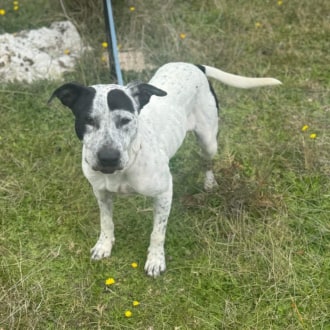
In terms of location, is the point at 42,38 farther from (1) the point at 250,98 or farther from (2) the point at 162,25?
(1) the point at 250,98

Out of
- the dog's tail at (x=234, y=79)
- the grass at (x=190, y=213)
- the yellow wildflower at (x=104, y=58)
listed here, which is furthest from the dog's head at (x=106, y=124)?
the yellow wildflower at (x=104, y=58)

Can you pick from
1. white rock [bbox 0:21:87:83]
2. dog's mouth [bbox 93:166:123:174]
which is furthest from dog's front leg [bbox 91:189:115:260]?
white rock [bbox 0:21:87:83]

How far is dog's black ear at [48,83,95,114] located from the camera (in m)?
2.86

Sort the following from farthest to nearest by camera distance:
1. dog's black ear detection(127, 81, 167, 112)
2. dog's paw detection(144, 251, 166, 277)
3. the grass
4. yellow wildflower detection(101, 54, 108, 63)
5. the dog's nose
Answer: yellow wildflower detection(101, 54, 108, 63) < dog's paw detection(144, 251, 166, 277) < the grass < dog's black ear detection(127, 81, 167, 112) < the dog's nose

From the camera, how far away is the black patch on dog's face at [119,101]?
278 cm

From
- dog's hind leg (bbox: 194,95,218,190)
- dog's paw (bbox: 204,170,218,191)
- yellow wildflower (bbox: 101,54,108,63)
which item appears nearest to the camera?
dog's hind leg (bbox: 194,95,218,190)

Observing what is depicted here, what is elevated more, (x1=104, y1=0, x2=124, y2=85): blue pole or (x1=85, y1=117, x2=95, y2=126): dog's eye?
(x1=85, y1=117, x2=95, y2=126): dog's eye

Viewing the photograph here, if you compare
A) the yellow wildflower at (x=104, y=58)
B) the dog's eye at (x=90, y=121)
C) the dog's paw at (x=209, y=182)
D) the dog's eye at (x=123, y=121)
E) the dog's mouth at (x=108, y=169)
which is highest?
the dog's eye at (x=90, y=121)

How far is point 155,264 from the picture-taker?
11.9 ft

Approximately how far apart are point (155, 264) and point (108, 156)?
1.21 m

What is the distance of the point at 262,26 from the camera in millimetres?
6586

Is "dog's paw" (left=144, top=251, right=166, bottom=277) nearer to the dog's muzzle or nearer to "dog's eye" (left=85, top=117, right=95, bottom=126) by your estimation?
the dog's muzzle

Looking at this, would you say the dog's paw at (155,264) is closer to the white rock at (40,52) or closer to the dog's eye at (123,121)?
the dog's eye at (123,121)

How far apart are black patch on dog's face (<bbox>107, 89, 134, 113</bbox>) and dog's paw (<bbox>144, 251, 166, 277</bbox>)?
1.25 meters
